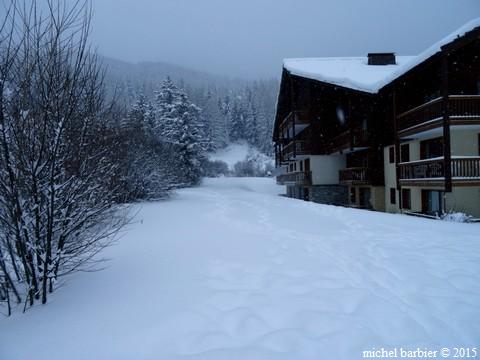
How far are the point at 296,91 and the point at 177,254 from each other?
73.8 feet

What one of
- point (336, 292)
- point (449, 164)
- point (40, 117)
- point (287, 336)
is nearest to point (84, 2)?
point (40, 117)

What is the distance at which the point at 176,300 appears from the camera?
3895mm

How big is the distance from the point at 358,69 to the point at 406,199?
10523 millimetres


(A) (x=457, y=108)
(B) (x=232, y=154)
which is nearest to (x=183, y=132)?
(A) (x=457, y=108)

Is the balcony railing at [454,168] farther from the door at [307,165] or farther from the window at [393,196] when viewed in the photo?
the door at [307,165]

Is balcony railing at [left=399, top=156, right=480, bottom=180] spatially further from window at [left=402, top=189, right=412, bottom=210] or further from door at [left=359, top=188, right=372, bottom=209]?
door at [left=359, top=188, right=372, bottom=209]

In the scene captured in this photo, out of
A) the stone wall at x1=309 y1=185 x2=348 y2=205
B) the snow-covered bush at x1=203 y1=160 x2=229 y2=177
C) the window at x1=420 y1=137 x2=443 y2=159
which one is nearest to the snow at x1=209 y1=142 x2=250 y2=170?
the snow-covered bush at x1=203 y1=160 x2=229 y2=177

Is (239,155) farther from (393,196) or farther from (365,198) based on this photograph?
(393,196)

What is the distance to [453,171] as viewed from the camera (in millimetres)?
11945

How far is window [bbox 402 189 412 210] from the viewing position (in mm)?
16156

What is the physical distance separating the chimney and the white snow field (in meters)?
20.0

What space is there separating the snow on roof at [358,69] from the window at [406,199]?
6.21 meters

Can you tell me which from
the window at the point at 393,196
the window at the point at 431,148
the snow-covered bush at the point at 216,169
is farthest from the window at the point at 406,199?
the snow-covered bush at the point at 216,169

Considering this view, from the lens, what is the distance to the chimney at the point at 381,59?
74.1 feet
